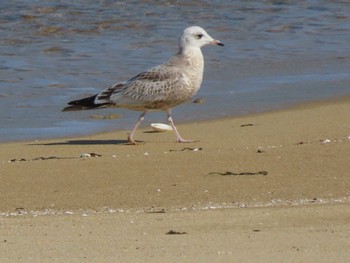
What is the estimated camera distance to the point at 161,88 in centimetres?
1072

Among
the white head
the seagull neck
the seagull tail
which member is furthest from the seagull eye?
the seagull tail

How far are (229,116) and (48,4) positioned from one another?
8.87m

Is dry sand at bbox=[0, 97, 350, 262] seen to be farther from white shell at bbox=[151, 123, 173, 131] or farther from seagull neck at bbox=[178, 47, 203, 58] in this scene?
seagull neck at bbox=[178, 47, 203, 58]

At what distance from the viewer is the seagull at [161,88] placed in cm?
1071

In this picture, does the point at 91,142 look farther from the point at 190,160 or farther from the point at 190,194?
the point at 190,194

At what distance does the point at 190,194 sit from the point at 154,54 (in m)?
7.96

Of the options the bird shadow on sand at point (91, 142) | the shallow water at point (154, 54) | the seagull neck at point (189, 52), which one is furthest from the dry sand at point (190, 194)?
the shallow water at point (154, 54)

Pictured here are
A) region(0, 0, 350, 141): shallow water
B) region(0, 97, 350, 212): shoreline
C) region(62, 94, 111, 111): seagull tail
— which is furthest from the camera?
region(0, 0, 350, 141): shallow water

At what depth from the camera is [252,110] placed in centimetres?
1187

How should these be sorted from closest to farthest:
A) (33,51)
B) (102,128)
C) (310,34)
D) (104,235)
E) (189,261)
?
(189,261) → (104,235) → (102,128) → (33,51) → (310,34)

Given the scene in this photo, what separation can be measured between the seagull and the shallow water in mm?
478

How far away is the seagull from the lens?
10711 millimetres

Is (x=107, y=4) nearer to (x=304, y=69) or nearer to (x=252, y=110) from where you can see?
(x=304, y=69)

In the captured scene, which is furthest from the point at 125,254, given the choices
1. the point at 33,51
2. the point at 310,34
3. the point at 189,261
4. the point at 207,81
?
the point at 310,34
